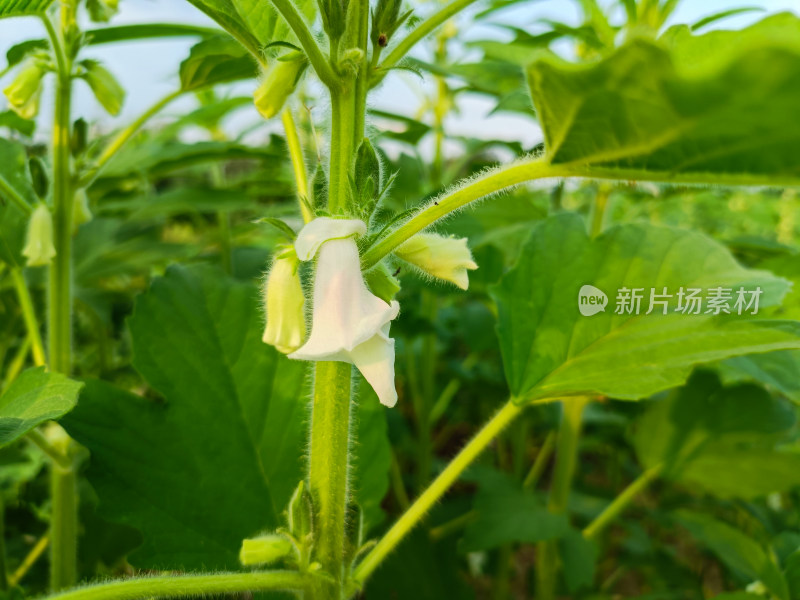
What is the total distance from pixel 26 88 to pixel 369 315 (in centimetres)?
86

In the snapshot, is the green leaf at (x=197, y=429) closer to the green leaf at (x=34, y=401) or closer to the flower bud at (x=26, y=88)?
the green leaf at (x=34, y=401)

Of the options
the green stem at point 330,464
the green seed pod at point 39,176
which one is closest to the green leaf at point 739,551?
the green stem at point 330,464

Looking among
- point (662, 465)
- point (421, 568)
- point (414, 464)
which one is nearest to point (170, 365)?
point (421, 568)

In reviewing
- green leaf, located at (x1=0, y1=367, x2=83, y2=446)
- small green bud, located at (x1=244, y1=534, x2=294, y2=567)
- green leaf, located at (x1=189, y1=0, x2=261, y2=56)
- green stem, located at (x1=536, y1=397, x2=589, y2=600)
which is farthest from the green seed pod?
green stem, located at (x1=536, y1=397, x2=589, y2=600)

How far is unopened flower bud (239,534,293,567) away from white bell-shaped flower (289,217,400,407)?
0.23 metres

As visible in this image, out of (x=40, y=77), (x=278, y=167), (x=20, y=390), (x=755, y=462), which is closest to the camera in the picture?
(x=20, y=390)

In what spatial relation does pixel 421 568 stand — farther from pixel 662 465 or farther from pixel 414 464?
pixel 414 464

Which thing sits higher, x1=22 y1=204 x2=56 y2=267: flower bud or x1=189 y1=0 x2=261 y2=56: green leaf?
x1=189 y1=0 x2=261 y2=56: green leaf

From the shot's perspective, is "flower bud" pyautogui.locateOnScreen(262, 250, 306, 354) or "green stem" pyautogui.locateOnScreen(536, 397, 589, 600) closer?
"flower bud" pyautogui.locateOnScreen(262, 250, 306, 354)

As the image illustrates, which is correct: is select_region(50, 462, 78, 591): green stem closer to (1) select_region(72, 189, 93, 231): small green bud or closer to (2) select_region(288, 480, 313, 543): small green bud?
(1) select_region(72, 189, 93, 231): small green bud

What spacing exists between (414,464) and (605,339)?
5.40 ft

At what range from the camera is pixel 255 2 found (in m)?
0.85

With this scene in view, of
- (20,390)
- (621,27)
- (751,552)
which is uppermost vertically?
(621,27)

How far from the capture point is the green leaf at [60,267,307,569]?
36.8 inches
